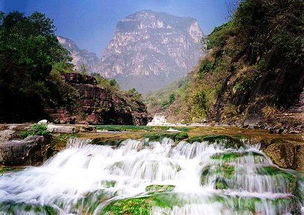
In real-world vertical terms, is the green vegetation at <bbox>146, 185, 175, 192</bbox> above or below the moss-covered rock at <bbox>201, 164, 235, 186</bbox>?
below

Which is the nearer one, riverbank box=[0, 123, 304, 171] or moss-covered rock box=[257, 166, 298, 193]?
moss-covered rock box=[257, 166, 298, 193]

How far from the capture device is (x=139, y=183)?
10.9m

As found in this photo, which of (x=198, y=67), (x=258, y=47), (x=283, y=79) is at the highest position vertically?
(x=198, y=67)

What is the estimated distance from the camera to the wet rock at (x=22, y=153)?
556 inches

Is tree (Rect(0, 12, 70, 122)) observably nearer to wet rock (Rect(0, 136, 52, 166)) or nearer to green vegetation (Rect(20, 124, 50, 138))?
green vegetation (Rect(20, 124, 50, 138))

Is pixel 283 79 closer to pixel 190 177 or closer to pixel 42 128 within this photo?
pixel 190 177

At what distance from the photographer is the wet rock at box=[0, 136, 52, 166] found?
14117 mm

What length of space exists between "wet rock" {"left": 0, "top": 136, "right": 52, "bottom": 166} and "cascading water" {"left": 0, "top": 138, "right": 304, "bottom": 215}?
786 mm

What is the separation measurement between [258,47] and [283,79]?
6.89 meters

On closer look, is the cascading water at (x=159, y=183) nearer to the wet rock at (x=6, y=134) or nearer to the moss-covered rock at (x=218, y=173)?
the moss-covered rock at (x=218, y=173)

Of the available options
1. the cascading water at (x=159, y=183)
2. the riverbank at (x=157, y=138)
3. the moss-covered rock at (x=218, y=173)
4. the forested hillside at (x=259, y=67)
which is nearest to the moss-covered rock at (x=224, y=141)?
the cascading water at (x=159, y=183)

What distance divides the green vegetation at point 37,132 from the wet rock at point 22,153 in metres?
0.85

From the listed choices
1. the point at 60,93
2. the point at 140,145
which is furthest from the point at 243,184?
the point at 60,93

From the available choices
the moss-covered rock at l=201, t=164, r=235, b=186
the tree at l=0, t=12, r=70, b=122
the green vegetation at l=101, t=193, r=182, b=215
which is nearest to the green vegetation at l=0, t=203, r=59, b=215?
the green vegetation at l=101, t=193, r=182, b=215
